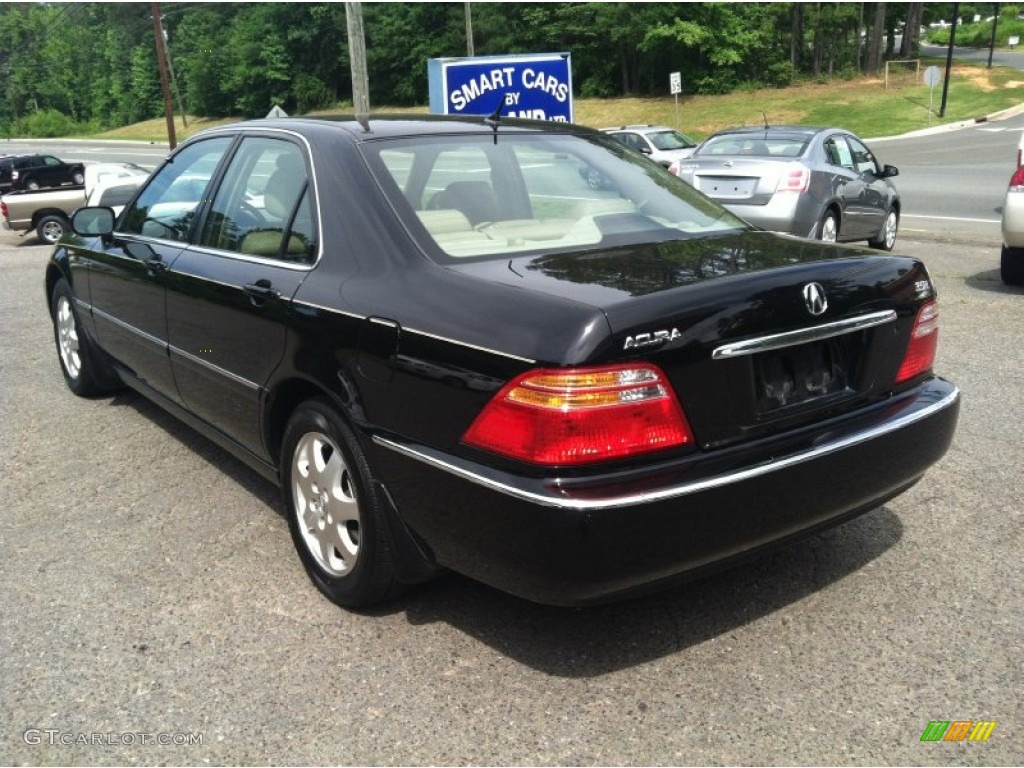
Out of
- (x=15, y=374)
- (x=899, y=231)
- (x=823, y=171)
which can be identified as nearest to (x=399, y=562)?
(x=15, y=374)

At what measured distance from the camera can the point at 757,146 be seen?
1176 cm

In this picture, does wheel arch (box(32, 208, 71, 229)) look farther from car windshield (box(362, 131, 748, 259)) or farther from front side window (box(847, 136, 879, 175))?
car windshield (box(362, 131, 748, 259))

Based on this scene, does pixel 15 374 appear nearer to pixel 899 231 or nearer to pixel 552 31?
pixel 899 231

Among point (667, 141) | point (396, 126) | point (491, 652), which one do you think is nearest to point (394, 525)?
point (491, 652)

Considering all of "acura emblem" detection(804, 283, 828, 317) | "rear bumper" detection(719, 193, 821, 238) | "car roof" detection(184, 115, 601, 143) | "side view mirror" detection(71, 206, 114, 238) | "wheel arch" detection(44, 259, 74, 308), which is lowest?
"rear bumper" detection(719, 193, 821, 238)

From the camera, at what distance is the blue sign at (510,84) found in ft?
47.0

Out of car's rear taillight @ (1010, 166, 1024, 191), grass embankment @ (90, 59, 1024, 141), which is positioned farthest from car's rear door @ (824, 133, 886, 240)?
Answer: grass embankment @ (90, 59, 1024, 141)

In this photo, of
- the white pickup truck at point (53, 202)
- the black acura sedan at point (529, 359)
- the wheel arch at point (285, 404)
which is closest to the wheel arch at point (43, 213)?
the white pickup truck at point (53, 202)

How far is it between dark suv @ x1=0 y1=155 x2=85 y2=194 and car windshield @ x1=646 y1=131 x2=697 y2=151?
13128 millimetres

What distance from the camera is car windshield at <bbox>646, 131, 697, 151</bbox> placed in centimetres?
2144

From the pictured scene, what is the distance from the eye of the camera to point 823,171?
36.2ft

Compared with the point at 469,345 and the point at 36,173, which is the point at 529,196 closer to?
the point at 469,345

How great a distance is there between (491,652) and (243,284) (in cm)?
167

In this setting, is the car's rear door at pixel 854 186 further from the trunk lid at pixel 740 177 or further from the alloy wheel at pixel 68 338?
the alloy wheel at pixel 68 338
